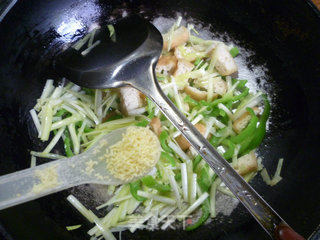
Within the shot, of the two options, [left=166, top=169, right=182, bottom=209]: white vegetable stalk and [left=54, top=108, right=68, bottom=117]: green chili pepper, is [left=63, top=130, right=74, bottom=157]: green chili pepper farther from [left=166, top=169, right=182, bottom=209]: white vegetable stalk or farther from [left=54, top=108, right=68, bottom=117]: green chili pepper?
[left=166, top=169, right=182, bottom=209]: white vegetable stalk

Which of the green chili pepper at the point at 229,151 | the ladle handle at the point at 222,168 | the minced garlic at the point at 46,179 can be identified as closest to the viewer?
the ladle handle at the point at 222,168

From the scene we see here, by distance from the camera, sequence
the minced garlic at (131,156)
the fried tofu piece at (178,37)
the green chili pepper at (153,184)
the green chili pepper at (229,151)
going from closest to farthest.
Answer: the minced garlic at (131,156) < the green chili pepper at (153,184) < the green chili pepper at (229,151) < the fried tofu piece at (178,37)

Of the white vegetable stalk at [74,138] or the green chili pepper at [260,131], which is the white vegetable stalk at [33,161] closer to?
the white vegetable stalk at [74,138]

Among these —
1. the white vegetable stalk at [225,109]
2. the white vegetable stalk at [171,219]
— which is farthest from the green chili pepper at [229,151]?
the white vegetable stalk at [171,219]

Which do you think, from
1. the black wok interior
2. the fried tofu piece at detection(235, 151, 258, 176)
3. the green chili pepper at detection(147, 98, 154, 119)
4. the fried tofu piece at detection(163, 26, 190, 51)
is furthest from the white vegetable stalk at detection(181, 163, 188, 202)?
the fried tofu piece at detection(163, 26, 190, 51)

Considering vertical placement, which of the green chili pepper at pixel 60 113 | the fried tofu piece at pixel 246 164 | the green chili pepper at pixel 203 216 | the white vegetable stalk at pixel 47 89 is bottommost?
the green chili pepper at pixel 203 216

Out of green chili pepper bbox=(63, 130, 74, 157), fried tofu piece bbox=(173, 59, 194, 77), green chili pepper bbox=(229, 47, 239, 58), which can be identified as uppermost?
green chili pepper bbox=(63, 130, 74, 157)
